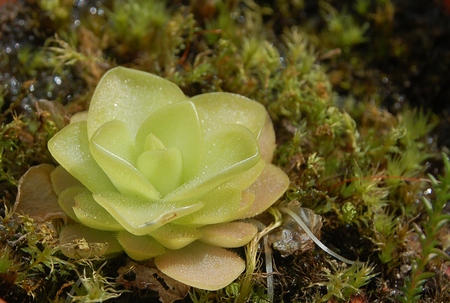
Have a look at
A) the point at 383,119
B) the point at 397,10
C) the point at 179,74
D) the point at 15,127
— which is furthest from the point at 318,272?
the point at 397,10

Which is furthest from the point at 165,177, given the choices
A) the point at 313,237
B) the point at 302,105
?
the point at 302,105

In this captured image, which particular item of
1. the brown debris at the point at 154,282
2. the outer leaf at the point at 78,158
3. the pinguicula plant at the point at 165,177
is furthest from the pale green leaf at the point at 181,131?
the brown debris at the point at 154,282

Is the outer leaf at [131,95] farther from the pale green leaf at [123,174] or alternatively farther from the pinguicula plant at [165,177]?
the pale green leaf at [123,174]

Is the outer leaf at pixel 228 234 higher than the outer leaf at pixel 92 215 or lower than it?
lower

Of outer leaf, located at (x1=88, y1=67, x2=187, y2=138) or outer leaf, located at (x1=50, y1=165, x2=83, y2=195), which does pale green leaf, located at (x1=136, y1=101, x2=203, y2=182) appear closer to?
outer leaf, located at (x1=88, y1=67, x2=187, y2=138)

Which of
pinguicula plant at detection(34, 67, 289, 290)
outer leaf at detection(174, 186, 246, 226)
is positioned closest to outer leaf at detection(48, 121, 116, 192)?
pinguicula plant at detection(34, 67, 289, 290)

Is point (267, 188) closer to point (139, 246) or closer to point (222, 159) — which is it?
point (222, 159)

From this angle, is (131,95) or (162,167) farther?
(131,95)
